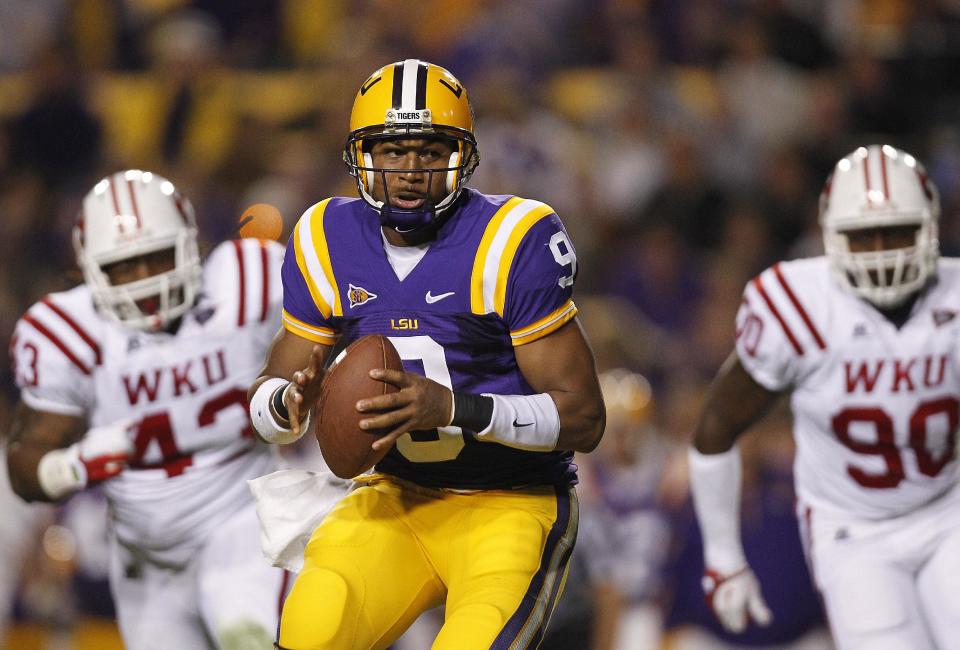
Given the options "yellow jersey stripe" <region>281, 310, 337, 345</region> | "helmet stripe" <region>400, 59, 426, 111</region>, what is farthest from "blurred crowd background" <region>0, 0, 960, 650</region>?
"helmet stripe" <region>400, 59, 426, 111</region>

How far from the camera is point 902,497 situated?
155 inches

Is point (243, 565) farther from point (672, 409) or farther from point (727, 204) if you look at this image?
point (727, 204)

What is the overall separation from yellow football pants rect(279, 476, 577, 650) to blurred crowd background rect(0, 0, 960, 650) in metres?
2.86

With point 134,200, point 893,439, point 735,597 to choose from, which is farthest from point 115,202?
point 893,439

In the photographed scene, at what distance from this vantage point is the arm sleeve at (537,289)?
3.07 metres

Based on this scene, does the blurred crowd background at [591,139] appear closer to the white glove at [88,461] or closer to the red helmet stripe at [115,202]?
the white glove at [88,461]

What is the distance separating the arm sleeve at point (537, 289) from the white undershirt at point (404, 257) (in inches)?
9.2

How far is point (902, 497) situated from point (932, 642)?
1.38ft

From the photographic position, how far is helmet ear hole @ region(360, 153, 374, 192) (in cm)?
319

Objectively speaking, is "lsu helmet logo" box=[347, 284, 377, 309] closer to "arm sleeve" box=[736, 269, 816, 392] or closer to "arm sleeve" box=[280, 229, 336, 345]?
"arm sleeve" box=[280, 229, 336, 345]

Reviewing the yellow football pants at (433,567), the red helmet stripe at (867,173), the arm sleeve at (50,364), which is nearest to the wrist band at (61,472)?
the arm sleeve at (50,364)

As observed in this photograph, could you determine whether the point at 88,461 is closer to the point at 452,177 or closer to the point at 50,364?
the point at 50,364

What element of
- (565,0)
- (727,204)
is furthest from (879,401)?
(565,0)

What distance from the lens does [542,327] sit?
10.1 ft
